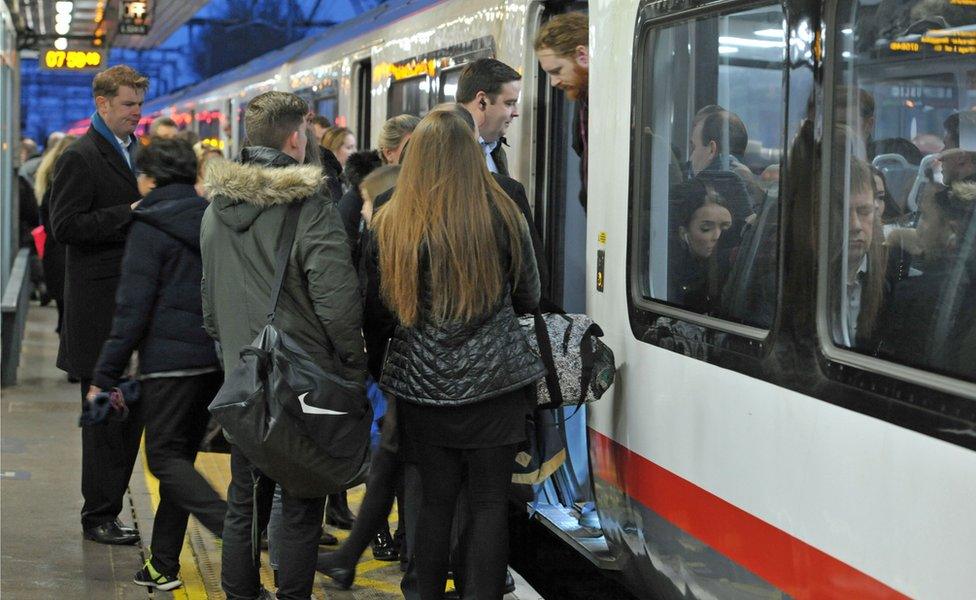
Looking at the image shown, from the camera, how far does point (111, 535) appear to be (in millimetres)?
5711

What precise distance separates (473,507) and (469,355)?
1.76ft

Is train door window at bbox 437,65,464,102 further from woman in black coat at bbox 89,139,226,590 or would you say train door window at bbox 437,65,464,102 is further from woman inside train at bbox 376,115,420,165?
woman in black coat at bbox 89,139,226,590

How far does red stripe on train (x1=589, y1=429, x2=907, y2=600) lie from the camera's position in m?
3.06

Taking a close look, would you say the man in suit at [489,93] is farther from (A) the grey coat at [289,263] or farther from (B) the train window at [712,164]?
(A) the grey coat at [289,263]

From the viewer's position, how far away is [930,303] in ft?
9.20

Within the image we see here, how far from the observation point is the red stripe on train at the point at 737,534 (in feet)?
10.0

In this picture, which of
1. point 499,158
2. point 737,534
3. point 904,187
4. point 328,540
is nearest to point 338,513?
point 328,540

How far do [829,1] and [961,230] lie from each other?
721 mm

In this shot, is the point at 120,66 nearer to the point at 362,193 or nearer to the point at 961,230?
the point at 362,193

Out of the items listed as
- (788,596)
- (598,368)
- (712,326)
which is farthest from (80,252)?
(788,596)

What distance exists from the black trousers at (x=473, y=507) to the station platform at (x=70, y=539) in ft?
2.64

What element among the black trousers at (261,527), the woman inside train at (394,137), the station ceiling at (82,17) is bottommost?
the black trousers at (261,527)

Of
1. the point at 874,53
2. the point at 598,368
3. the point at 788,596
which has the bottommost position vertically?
the point at 788,596

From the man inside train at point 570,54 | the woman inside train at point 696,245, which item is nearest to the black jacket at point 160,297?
the man inside train at point 570,54
